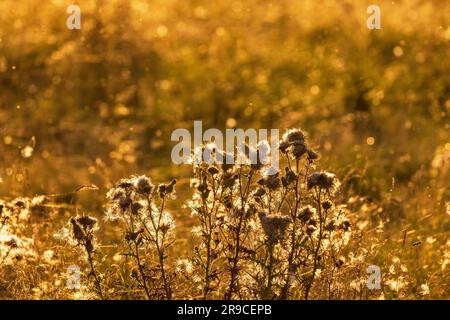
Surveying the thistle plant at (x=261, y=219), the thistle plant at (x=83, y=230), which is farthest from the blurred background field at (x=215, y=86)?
the thistle plant at (x=83, y=230)

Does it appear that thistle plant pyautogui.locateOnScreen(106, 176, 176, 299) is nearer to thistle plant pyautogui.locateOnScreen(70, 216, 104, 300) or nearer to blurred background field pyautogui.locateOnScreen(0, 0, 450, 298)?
thistle plant pyautogui.locateOnScreen(70, 216, 104, 300)

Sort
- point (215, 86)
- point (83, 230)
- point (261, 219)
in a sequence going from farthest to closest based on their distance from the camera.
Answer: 1. point (215, 86)
2. point (83, 230)
3. point (261, 219)

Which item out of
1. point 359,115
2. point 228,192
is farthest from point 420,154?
point 228,192

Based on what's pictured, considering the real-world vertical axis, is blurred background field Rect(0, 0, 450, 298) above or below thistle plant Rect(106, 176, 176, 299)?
above

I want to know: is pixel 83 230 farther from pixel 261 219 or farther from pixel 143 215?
pixel 261 219

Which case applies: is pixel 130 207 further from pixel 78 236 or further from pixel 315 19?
pixel 315 19

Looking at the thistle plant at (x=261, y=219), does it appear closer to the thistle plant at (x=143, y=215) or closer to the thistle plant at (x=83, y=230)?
the thistle plant at (x=143, y=215)

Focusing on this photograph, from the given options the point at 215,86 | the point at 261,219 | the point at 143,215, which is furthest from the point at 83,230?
the point at 215,86

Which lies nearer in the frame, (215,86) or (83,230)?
(83,230)

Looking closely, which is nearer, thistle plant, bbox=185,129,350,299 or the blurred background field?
thistle plant, bbox=185,129,350,299

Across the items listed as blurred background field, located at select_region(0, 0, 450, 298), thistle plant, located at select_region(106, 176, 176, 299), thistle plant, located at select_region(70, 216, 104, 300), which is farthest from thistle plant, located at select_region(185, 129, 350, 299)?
blurred background field, located at select_region(0, 0, 450, 298)

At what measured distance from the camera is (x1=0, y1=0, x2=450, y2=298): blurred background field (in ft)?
24.3

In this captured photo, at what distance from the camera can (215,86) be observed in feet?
32.4
